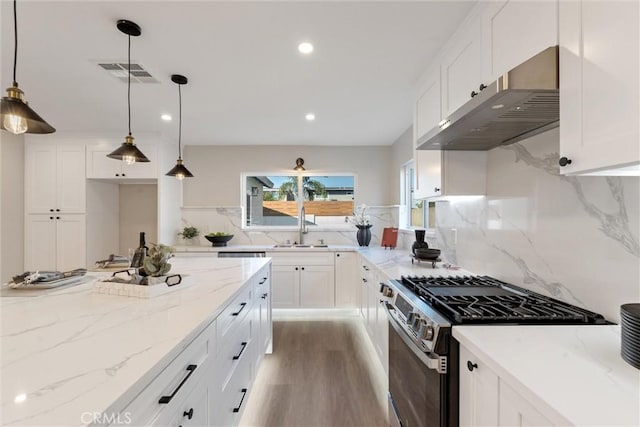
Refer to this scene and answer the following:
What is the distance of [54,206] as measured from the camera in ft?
11.8

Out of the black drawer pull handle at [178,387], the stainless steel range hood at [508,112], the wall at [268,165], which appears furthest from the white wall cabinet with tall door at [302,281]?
the black drawer pull handle at [178,387]

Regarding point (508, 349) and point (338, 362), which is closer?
point (508, 349)

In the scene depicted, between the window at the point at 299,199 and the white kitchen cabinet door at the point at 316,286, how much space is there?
0.88 meters

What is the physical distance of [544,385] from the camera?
694mm

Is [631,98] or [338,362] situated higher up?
[631,98]

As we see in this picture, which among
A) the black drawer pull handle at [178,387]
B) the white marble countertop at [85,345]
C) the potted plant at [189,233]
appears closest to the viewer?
the white marble countertop at [85,345]

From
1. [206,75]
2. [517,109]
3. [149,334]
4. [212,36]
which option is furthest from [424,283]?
[206,75]

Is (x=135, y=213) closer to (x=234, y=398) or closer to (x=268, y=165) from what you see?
(x=268, y=165)

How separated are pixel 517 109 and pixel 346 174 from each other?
3.26 m

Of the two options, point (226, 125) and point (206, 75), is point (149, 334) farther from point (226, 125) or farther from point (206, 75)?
point (226, 125)

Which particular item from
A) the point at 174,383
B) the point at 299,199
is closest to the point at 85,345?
the point at 174,383

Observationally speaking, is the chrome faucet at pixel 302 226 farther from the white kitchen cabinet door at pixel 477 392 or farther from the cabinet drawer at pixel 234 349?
the white kitchen cabinet door at pixel 477 392

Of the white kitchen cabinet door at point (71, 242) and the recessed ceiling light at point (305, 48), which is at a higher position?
the recessed ceiling light at point (305, 48)

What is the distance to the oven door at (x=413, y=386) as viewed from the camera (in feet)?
3.67
